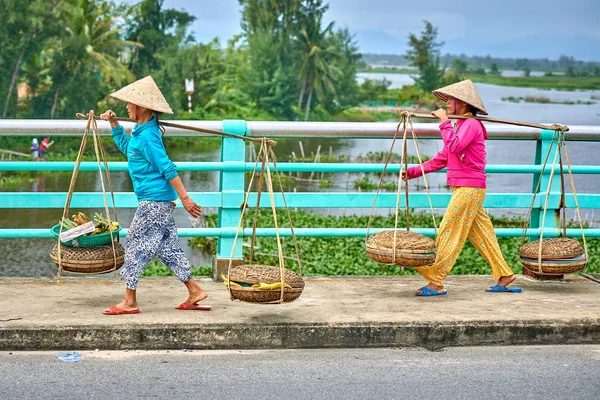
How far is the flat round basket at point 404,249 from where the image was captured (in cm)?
594

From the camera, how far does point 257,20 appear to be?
82500 mm

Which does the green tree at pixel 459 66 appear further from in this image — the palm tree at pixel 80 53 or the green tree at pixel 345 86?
the palm tree at pixel 80 53

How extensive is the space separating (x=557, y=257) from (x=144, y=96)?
3.02m

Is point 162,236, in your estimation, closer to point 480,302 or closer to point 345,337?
point 345,337

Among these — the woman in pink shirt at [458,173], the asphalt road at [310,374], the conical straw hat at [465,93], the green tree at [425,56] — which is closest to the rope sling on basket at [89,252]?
the asphalt road at [310,374]

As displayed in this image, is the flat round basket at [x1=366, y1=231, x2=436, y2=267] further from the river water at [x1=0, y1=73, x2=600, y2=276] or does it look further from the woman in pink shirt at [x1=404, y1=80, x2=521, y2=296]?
the river water at [x1=0, y1=73, x2=600, y2=276]

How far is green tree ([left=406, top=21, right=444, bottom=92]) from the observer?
9294 centimetres

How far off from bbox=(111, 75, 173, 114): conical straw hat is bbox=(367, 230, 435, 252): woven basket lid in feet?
5.25

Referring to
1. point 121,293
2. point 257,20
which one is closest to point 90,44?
point 257,20

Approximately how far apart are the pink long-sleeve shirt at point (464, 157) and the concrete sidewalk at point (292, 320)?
0.81 m

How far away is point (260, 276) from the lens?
5.29 m

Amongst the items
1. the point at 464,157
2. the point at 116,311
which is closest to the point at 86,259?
the point at 116,311

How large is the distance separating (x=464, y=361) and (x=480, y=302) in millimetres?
1035

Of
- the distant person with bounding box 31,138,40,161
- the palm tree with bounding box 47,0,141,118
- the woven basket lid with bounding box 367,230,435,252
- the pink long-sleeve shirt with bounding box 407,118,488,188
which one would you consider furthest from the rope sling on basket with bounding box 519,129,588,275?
the palm tree with bounding box 47,0,141,118
